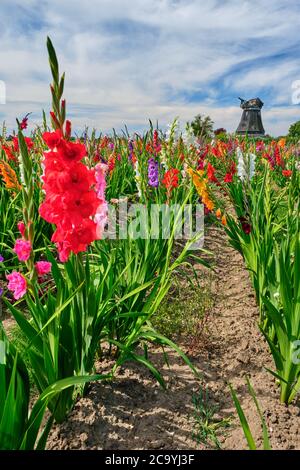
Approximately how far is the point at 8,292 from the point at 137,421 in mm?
1611

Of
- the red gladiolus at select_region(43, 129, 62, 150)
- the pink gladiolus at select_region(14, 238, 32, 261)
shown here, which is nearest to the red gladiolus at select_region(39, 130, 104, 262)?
the red gladiolus at select_region(43, 129, 62, 150)

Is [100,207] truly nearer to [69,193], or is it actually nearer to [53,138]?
[69,193]

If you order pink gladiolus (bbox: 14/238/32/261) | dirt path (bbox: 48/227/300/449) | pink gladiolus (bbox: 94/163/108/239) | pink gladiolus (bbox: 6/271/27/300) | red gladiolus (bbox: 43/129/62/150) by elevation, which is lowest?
dirt path (bbox: 48/227/300/449)

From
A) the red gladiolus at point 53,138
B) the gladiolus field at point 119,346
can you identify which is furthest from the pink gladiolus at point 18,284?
the red gladiolus at point 53,138

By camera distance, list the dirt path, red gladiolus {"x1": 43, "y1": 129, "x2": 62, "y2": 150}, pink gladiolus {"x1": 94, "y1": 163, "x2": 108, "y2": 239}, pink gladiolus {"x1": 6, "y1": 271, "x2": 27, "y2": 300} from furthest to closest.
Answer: the dirt path
pink gladiolus {"x1": 6, "y1": 271, "x2": 27, "y2": 300}
pink gladiolus {"x1": 94, "y1": 163, "x2": 108, "y2": 239}
red gladiolus {"x1": 43, "y1": 129, "x2": 62, "y2": 150}

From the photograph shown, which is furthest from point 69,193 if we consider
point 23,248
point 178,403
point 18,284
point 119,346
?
point 178,403

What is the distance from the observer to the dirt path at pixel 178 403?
156 cm

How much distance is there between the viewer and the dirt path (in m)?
1.56

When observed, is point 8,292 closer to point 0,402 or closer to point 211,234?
point 0,402

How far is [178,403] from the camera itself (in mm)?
1776

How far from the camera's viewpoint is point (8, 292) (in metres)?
2.84

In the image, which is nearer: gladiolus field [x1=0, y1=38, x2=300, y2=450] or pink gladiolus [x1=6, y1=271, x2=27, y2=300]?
gladiolus field [x1=0, y1=38, x2=300, y2=450]

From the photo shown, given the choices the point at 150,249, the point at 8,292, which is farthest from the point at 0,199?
the point at 150,249

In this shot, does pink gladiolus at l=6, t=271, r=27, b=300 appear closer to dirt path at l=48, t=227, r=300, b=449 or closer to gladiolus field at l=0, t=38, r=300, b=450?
gladiolus field at l=0, t=38, r=300, b=450
